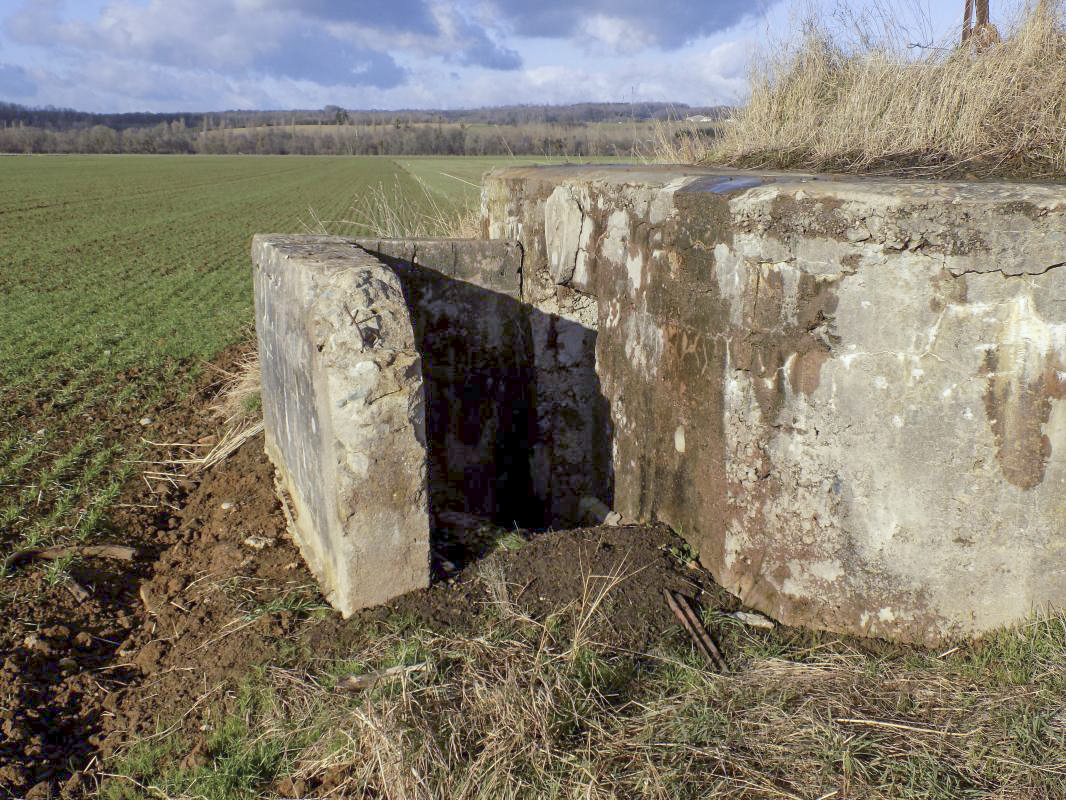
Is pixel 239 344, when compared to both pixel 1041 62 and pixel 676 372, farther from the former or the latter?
pixel 1041 62

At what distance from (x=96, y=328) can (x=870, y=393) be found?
9.67 metres

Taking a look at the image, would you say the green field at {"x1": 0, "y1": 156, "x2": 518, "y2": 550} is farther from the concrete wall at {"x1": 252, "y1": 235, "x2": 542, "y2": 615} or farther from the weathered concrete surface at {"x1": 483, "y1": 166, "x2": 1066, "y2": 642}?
the weathered concrete surface at {"x1": 483, "y1": 166, "x2": 1066, "y2": 642}

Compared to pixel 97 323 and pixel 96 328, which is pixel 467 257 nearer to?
pixel 96 328

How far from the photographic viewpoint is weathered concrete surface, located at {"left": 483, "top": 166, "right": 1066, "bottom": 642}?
2.79m

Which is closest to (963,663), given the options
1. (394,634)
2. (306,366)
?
(394,634)

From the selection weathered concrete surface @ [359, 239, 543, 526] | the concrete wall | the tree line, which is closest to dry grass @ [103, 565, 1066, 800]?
the concrete wall

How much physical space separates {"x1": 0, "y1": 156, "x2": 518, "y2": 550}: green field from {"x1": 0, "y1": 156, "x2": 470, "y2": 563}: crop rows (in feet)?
0.06

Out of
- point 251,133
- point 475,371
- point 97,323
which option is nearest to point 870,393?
point 475,371

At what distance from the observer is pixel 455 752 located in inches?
97.0

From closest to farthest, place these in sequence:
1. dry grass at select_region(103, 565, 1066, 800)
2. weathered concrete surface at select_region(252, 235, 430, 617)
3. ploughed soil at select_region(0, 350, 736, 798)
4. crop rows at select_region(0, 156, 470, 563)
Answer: dry grass at select_region(103, 565, 1066, 800) < ploughed soil at select_region(0, 350, 736, 798) < weathered concrete surface at select_region(252, 235, 430, 617) < crop rows at select_region(0, 156, 470, 563)

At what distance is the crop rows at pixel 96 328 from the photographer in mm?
5402

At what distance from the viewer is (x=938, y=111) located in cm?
422

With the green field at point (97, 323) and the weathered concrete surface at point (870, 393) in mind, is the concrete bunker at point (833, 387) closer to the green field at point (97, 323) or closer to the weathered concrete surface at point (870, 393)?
the weathered concrete surface at point (870, 393)

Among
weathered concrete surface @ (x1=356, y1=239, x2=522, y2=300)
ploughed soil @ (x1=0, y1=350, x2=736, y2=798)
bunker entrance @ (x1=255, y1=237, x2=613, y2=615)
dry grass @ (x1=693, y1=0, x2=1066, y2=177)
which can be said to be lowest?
ploughed soil @ (x1=0, y1=350, x2=736, y2=798)
